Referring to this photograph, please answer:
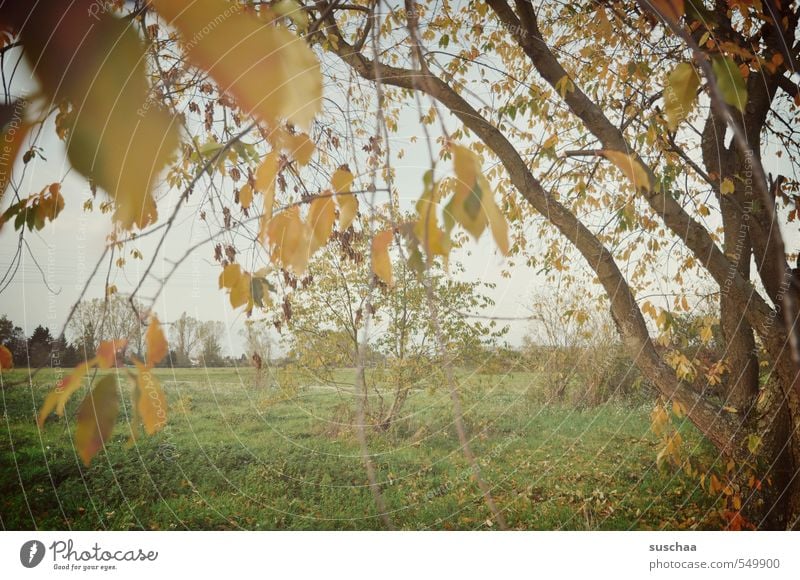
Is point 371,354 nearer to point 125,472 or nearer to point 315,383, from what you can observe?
point 315,383

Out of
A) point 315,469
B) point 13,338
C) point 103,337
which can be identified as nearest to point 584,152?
point 315,469

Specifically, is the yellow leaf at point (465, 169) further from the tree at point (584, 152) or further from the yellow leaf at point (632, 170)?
the yellow leaf at point (632, 170)

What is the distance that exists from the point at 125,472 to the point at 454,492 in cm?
94

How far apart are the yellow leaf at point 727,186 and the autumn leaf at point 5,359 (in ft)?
6.30

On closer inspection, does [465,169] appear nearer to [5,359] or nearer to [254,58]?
[254,58]

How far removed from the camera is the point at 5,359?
135cm

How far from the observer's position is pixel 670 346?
1591mm

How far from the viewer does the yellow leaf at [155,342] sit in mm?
1116

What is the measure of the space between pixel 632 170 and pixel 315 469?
1199mm

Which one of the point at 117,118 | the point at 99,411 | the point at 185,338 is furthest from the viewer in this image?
the point at 185,338

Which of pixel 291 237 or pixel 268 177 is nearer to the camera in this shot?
pixel 268 177

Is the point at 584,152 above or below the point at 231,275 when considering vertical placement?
above

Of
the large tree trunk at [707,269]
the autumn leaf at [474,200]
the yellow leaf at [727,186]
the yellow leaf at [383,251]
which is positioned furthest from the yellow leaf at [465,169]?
the yellow leaf at [727,186]
